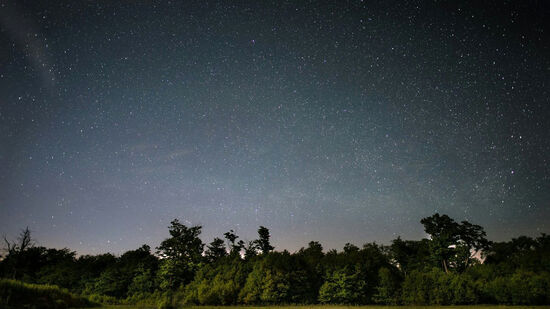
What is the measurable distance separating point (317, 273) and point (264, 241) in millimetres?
17203

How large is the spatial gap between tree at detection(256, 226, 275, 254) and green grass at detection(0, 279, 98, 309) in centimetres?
3483

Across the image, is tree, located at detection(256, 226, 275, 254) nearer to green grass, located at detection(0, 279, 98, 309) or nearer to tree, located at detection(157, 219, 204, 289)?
tree, located at detection(157, 219, 204, 289)

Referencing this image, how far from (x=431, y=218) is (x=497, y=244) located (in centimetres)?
1018

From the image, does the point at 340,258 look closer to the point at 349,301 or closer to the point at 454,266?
the point at 349,301

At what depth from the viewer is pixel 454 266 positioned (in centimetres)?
5234

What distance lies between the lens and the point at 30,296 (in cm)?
2336

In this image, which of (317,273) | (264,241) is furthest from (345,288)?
(264,241)

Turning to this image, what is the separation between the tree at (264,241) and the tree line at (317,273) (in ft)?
0.60

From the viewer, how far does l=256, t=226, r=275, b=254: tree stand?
198 ft

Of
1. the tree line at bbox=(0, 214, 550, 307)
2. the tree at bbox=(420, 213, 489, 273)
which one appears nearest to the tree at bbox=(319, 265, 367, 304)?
the tree line at bbox=(0, 214, 550, 307)

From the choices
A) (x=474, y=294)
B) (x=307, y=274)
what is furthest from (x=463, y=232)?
(x=307, y=274)

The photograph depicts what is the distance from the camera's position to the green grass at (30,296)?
68.1 ft

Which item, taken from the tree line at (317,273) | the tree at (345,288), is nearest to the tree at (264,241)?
the tree line at (317,273)

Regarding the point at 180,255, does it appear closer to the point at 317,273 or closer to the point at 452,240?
the point at 317,273
